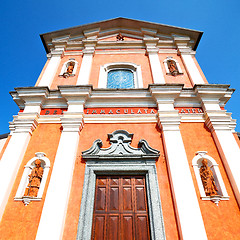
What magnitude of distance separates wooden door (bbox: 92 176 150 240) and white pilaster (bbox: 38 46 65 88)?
535 centimetres

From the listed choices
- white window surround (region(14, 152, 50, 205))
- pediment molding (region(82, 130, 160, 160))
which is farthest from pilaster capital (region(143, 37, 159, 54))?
white window surround (region(14, 152, 50, 205))

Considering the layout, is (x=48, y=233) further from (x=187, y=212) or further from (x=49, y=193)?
(x=187, y=212)

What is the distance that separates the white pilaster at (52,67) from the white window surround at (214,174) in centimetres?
687

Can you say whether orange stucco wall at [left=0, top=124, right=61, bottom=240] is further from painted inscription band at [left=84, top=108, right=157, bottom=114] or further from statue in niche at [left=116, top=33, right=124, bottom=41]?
statue in niche at [left=116, top=33, right=124, bottom=41]

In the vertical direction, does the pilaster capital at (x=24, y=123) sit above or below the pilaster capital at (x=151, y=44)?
below

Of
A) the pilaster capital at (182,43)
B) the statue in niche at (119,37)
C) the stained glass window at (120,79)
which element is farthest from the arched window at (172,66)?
the statue in niche at (119,37)

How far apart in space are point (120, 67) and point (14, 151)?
644cm

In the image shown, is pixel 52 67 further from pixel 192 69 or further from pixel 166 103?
pixel 192 69

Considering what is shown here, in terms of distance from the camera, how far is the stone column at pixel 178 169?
4840 mm

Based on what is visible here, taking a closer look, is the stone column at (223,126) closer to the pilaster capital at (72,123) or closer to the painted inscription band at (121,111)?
the painted inscription band at (121,111)

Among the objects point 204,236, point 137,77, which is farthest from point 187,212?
point 137,77

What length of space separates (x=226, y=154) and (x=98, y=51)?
27.2 feet

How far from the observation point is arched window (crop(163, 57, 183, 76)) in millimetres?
9031

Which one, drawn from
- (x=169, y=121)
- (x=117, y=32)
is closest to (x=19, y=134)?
(x=169, y=121)
